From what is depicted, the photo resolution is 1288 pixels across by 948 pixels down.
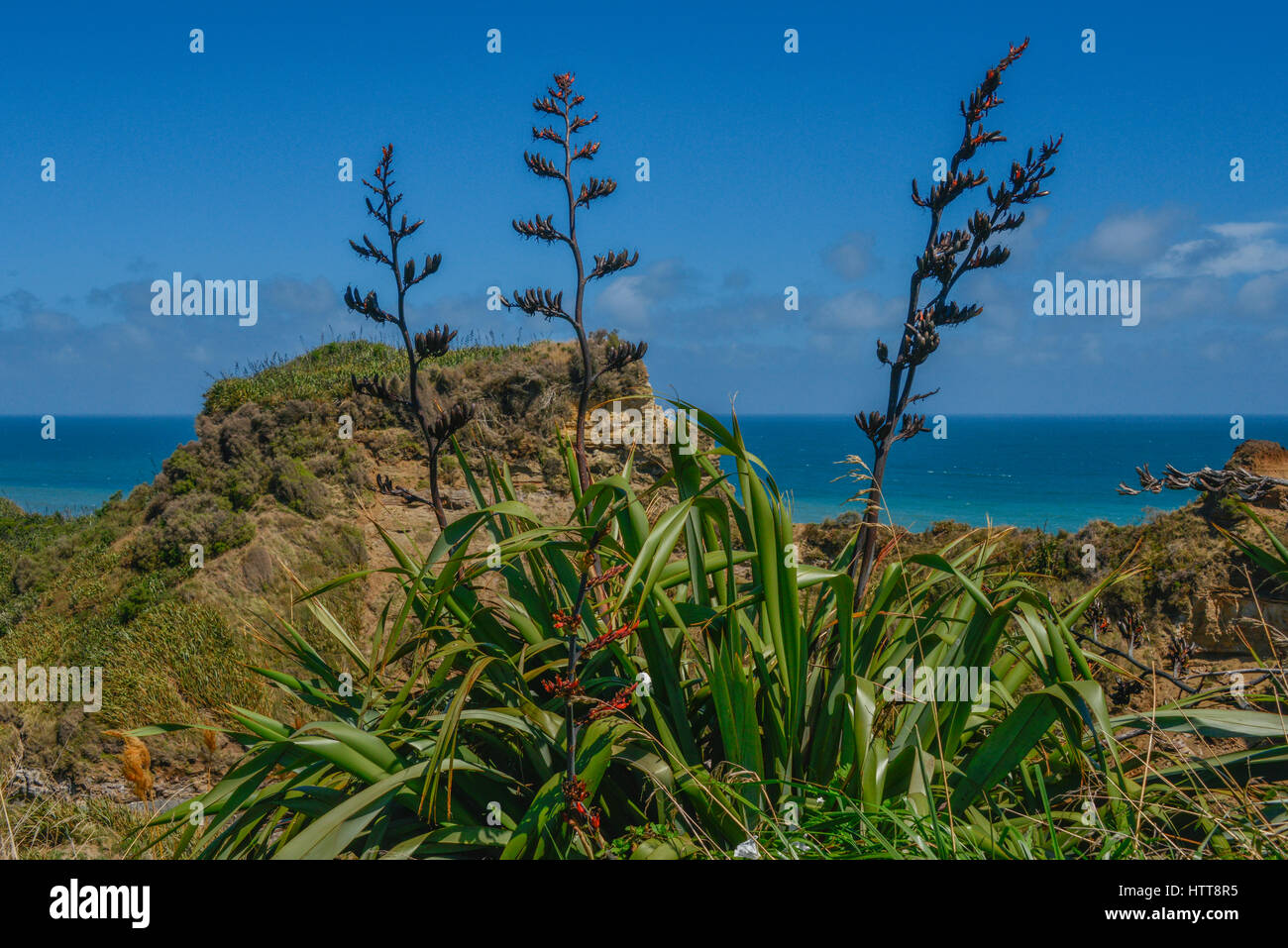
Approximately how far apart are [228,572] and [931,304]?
796 cm

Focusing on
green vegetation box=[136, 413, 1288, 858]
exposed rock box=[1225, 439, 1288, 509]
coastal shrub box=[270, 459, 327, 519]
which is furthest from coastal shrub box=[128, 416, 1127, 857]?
exposed rock box=[1225, 439, 1288, 509]

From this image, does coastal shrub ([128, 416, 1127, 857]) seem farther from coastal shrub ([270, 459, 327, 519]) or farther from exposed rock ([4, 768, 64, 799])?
coastal shrub ([270, 459, 327, 519])

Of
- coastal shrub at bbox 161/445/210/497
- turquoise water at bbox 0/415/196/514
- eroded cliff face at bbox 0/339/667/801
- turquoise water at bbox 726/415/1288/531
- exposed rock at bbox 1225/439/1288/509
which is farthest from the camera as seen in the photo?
turquoise water at bbox 0/415/196/514

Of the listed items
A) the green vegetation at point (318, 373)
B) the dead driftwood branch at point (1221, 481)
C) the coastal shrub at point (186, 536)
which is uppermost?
the green vegetation at point (318, 373)

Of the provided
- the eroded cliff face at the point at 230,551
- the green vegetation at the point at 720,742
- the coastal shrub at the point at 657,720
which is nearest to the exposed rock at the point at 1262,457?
the eroded cliff face at the point at 230,551

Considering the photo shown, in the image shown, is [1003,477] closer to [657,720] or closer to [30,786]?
[30,786]

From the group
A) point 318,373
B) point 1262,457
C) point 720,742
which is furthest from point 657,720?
point 318,373

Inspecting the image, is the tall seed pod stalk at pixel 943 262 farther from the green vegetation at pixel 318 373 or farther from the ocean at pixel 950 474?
the ocean at pixel 950 474

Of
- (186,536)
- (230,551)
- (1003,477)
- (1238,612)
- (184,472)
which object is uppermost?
(1003,477)

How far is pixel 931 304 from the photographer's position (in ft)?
11.4

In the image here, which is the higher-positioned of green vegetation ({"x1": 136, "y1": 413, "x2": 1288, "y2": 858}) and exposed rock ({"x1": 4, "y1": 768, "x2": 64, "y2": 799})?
green vegetation ({"x1": 136, "y1": 413, "x2": 1288, "y2": 858})

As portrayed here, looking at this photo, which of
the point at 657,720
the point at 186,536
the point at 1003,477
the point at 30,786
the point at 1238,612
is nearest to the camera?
the point at 657,720
